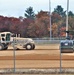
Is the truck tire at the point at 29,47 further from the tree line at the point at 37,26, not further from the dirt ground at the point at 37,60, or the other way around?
the tree line at the point at 37,26

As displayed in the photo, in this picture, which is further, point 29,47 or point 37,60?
A: point 29,47

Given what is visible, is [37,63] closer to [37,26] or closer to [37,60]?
[37,60]

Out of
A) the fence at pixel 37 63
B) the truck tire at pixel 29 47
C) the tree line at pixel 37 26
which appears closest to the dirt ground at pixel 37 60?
the fence at pixel 37 63

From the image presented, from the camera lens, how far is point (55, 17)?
10150 cm

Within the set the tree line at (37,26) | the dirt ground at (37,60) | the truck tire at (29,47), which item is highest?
the tree line at (37,26)

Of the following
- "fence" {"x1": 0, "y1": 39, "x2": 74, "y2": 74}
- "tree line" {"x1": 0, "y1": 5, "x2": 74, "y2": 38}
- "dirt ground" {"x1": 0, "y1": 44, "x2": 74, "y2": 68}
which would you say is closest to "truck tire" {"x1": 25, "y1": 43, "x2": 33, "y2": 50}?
"fence" {"x1": 0, "y1": 39, "x2": 74, "y2": 74}

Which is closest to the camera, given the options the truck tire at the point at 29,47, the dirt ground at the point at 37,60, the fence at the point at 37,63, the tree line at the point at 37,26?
the fence at the point at 37,63

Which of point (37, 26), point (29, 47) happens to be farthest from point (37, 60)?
point (37, 26)

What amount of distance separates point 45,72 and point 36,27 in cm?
7316

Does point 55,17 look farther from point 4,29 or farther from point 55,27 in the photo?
point 4,29

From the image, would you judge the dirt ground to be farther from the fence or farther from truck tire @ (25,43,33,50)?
truck tire @ (25,43,33,50)

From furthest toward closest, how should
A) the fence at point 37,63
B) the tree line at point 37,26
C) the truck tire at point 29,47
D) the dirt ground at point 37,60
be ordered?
the tree line at point 37,26 < the truck tire at point 29,47 < the dirt ground at point 37,60 < the fence at point 37,63

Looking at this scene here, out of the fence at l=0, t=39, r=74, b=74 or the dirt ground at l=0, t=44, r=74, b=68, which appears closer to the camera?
the fence at l=0, t=39, r=74, b=74

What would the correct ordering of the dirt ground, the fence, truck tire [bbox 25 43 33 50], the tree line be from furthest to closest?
the tree line < truck tire [bbox 25 43 33 50] < the dirt ground < the fence
